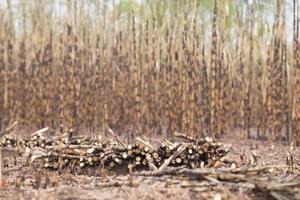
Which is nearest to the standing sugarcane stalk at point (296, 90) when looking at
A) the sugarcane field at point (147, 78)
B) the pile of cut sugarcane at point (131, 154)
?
the sugarcane field at point (147, 78)

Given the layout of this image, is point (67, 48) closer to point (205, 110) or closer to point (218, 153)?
point (205, 110)

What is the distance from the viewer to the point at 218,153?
3814 mm

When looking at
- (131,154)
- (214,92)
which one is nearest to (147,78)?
(214,92)

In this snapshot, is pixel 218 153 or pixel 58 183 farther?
pixel 218 153

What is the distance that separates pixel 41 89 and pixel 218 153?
3.06m

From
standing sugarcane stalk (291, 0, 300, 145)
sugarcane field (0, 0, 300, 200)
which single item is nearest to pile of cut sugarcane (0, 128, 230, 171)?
sugarcane field (0, 0, 300, 200)

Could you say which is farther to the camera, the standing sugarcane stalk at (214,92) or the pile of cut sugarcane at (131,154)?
the standing sugarcane stalk at (214,92)

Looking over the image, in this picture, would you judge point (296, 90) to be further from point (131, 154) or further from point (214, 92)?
point (131, 154)

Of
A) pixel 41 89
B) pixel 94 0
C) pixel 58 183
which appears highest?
pixel 94 0

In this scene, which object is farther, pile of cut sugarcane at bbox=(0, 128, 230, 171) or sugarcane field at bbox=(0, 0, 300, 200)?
sugarcane field at bbox=(0, 0, 300, 200)

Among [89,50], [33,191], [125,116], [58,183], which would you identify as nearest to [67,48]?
[89,50]

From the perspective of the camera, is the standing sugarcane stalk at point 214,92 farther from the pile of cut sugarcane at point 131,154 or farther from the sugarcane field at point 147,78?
the pile of cut sugarcane at point 131,154

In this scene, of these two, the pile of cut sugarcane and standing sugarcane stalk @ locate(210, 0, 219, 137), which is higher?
standing sugarcane stalk @ locate(210, 0, 219, 137)

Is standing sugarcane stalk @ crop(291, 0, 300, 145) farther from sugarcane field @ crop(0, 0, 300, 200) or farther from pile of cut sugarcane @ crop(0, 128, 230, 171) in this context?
pile of cut sugarcane @ crop(0, 128, 230, 171)
